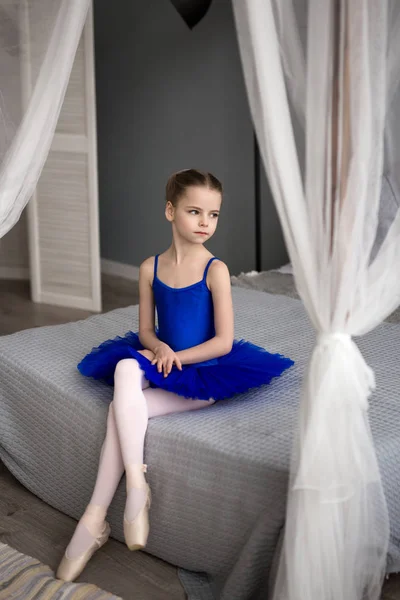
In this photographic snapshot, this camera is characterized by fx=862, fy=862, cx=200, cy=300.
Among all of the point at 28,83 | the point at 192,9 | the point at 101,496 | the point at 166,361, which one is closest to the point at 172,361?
→ the point at 166,361

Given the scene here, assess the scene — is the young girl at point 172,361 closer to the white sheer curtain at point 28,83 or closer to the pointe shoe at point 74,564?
the pointe shoe at point 74,564

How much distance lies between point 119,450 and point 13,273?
3.24 m

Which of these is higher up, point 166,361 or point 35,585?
point 166,361

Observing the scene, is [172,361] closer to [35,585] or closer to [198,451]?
[198,451]

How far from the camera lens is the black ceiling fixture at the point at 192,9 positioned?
13.0 feet

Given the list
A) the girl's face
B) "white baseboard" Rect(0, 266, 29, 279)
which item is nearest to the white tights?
the girl's face

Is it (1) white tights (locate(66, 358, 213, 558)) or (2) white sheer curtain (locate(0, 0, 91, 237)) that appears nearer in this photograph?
(1) white tights (locate(66, 358, 213, 558))

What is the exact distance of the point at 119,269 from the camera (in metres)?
5.11

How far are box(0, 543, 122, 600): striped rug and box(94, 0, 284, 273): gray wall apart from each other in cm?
256

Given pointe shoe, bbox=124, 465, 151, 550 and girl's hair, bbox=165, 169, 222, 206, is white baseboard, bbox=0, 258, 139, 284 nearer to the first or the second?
girl's hair, bbox=165, 169, 222, 206

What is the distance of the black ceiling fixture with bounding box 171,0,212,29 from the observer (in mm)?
3959

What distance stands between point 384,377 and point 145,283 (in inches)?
26.2

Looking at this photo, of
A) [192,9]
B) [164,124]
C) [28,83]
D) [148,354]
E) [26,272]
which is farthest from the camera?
[26,272]

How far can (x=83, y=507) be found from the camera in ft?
7.16
